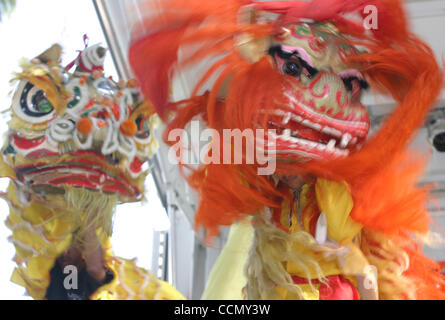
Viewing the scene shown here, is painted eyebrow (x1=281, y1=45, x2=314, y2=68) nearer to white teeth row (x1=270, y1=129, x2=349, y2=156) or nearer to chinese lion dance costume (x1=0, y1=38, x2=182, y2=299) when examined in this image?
white teeth row (x1=270, y1=129, x2=349, y2=156)

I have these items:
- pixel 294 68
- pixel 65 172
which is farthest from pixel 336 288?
pixel 65 172

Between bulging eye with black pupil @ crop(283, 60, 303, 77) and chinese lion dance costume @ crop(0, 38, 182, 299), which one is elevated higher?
bulging eye with black pupil @ crop(283, 60, 303, 77)

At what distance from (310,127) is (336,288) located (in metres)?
0.21

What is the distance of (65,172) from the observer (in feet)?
3.30

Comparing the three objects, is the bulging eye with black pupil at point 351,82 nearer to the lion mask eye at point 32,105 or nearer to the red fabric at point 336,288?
the red fabric at point 336,288

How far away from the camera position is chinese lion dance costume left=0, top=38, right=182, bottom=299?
101 centimetres

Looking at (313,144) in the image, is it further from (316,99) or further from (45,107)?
(45,107)

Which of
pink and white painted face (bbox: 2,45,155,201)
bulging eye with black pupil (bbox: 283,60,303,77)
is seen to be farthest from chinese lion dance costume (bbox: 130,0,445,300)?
pink and white painted face (bbox: 2,45,155,201)

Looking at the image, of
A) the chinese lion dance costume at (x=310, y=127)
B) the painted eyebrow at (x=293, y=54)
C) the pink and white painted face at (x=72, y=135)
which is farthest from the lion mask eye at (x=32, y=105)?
the painted eyebrow at (x=293, y=54)

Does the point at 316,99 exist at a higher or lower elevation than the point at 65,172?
higher

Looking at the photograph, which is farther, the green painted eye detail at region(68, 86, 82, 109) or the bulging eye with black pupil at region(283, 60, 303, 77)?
the green painted eye detail at region(68, 86, 82, 109)

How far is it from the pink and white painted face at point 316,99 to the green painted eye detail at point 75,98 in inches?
15.3

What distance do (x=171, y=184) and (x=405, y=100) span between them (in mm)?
505

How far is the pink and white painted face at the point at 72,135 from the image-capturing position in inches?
Result: 39.6
